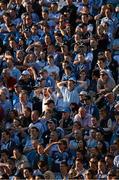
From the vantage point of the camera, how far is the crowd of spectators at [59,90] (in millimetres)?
19391

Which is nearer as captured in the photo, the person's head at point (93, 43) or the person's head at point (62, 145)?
the person's head at point (62, 145)

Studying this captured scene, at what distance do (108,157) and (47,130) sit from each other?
2.26 metres

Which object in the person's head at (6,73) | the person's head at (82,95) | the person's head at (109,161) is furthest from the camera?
the person's head at (6,73)

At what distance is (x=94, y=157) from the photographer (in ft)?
62.2

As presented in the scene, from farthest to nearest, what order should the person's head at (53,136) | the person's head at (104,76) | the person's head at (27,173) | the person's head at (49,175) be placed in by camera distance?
the person's head at (104,76) → the person's head at (53,136) → the person's head at (27,173) → the person's head at (49,175)

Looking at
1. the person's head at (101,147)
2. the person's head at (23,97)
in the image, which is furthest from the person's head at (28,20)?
the person's head at (101,147)

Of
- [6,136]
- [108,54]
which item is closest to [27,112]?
[6,136]

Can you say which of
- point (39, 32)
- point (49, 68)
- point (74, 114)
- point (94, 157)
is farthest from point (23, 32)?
point (94, 157)

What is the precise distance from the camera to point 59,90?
2138 cm

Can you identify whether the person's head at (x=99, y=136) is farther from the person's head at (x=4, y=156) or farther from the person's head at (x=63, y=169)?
the person's head at (x=4, y=156)

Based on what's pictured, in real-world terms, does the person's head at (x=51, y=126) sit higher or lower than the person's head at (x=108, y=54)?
lower

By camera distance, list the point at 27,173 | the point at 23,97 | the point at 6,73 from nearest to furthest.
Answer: the point at 27,173 < the point at 23,97 < the point at 6,73

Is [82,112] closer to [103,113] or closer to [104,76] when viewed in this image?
[103,113]

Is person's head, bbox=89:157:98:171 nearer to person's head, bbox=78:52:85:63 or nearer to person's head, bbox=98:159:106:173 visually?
person's head, bbox=98:159:106:173
